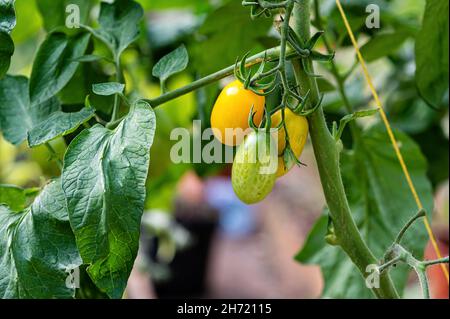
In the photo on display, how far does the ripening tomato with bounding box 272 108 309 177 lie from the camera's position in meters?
0.46

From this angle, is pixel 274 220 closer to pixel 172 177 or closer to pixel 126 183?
pixel 172 177

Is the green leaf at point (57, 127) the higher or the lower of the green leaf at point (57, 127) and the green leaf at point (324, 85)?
the higher

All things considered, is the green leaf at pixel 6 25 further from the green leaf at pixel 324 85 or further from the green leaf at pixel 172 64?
the green leaf at pixel 324 85

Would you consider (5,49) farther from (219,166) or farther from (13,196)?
(219,166)

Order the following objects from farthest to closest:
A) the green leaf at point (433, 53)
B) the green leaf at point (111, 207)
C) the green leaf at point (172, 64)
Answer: the green leaf at point (433, 53) < the green leaf at point (172, 64) < the green leaf at point (111, 207)

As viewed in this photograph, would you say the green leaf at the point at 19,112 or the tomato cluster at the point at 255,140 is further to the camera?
the green leaf at the point at 19,112

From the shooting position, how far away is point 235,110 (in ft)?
1.51

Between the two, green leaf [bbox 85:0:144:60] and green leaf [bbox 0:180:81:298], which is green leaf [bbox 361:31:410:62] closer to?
green leaf [bbox 85:0:144:60]

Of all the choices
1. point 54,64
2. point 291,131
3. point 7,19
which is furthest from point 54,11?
point 291,131

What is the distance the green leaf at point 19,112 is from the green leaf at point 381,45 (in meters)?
0.34

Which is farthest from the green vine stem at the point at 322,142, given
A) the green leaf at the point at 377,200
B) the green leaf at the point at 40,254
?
the green leaf at the point at 377,200

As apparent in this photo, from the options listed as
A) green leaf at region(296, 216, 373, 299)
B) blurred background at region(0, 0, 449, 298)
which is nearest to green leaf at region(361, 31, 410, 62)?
blurred background at region(0, 0, 449, 298)

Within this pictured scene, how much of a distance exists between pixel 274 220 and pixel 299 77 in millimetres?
1989

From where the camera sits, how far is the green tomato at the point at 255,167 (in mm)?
436
